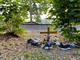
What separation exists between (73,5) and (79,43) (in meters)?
1.11

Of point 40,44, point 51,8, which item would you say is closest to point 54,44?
point 40,44

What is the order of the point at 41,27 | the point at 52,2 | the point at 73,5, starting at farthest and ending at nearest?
the point at 41,27 < the point at 52,2 < the point at 73,5

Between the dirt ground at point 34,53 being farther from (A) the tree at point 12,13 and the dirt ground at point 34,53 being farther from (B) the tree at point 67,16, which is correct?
(A) the tree at point 12,13

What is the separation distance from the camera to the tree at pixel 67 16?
4.53 meters

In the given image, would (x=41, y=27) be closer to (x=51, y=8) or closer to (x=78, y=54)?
(x=51, y=8)

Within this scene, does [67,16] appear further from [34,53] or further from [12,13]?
[12,13]

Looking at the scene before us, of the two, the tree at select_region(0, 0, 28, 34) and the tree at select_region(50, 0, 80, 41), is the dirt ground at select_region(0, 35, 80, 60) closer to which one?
the tree at select_region(50, 0, 80, 41)

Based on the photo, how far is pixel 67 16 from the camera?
482cm

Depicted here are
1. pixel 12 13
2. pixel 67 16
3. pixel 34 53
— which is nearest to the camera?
pixel 34 53

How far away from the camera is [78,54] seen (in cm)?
422

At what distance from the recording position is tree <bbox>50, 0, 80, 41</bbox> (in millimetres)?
4528

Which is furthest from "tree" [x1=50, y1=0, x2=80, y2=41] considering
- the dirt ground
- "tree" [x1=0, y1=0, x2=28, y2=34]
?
"tree" [x1=0, y1=0, x2=28, y2=34]

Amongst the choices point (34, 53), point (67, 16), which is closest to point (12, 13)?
point (67, 16)

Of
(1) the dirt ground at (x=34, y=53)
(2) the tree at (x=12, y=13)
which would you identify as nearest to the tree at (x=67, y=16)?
(1) the dirt ground at (x=34, y=53)
